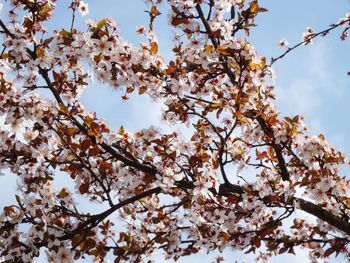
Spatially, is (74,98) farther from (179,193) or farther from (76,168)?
(179,193)

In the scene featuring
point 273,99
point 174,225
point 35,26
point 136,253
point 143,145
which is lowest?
point 136,253

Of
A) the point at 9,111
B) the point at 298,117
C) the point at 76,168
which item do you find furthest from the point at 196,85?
the point at 9,111

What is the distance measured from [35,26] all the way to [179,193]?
113 inches

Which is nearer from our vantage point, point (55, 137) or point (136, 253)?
point (55, 137)

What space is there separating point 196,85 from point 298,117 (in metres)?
1.31

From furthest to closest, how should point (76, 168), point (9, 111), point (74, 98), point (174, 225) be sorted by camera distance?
point (174, 225) < point (74, 98) < point (76, 168) < point (9, 111)

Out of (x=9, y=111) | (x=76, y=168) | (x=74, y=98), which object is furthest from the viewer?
(x=74, y=98)

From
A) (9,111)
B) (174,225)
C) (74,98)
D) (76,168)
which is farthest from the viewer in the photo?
(174,225)

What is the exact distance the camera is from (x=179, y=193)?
6.41 m

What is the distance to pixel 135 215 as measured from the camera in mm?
6629

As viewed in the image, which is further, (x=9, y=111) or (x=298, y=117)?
(x=298, y=117)

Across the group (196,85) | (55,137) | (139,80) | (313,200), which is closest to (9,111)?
(55,137)

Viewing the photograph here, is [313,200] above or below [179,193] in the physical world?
below

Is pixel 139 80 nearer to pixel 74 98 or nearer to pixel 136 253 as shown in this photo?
pixel 74 98
